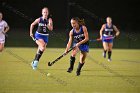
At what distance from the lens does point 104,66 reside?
16375mm

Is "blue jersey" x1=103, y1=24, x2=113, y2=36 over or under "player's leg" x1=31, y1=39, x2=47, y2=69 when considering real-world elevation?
under

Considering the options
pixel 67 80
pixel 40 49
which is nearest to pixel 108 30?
pixel 40 49

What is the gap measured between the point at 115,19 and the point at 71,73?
64.4ft

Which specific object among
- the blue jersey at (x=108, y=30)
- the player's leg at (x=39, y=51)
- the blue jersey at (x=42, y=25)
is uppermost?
the blue jersey at (x=42, y=25)

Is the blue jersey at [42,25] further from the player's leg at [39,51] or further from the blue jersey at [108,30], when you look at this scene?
the blue jersey at [108,30]

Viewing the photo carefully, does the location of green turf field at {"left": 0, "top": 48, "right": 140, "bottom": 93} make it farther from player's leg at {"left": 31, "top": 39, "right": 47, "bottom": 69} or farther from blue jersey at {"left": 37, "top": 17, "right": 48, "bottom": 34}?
blue jersey at {"left": 37, "top": 17, "right": 48, "bottom": 34}

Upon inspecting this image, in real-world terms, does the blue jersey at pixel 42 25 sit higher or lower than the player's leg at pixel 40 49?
higher

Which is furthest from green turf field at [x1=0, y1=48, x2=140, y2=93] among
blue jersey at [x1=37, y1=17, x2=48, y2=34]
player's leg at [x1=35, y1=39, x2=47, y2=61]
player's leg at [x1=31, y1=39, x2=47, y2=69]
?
blue jersey at [x1=37, y1=17, x2=48, y2=34]

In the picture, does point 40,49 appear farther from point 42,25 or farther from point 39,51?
point 42,25

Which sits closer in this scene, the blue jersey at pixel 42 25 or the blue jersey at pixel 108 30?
the blue jersey at pixel 42 25

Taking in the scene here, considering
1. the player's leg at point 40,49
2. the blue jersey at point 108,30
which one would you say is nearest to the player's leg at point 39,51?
the player's leg at point 40,49

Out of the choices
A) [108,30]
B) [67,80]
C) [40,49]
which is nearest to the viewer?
[67,80]

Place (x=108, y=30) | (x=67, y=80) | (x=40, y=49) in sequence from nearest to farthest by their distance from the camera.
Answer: (x=67, y=80), (x=40, y=49), (x=108, y=30)

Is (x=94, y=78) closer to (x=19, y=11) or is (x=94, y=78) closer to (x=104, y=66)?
(x=104, y=66)
